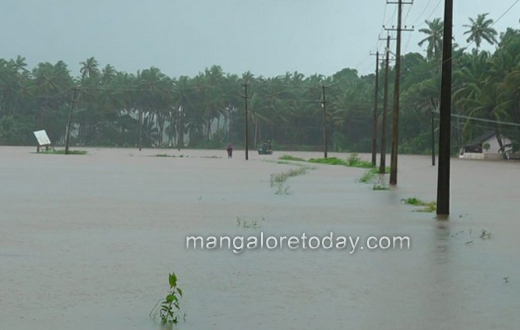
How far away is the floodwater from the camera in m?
8.48

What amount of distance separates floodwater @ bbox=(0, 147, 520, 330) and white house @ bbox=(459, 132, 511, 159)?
6814 cm

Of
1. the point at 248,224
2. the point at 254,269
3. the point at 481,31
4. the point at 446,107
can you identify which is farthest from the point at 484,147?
the point at 254,269

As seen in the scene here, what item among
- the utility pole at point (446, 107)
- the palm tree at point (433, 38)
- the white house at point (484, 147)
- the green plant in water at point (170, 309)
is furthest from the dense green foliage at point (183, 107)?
the green plant in water at point (170, 309)

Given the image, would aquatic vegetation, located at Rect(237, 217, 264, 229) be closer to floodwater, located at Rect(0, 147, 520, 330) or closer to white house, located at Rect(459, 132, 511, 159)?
floodwater, located at Rect(0, 147, 520, 330)

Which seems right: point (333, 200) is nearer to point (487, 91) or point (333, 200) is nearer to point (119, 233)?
point (119, 233)

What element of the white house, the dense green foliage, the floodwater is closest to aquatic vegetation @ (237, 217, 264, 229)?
the floodwater

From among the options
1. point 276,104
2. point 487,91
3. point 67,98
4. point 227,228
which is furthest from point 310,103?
point 227,228

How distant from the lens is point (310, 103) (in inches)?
5059

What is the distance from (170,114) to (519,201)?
113 m

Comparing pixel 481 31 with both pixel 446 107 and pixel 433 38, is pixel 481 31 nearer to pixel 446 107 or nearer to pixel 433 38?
pixel 433 38

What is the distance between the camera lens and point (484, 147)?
3588 inches

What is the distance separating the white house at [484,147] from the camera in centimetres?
8869

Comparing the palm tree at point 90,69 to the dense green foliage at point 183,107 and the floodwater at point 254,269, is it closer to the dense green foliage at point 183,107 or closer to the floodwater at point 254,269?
the dense green foliage at point 183,107

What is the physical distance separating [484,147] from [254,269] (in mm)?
82989
